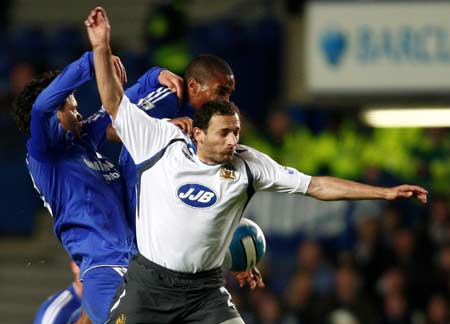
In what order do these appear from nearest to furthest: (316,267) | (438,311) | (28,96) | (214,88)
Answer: (214,88)
(28,96)
(438,311)
(316,267)

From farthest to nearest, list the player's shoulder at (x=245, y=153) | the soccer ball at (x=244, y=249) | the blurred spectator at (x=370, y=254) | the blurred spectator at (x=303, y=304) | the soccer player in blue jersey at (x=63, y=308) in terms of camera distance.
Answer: the blurred spectator at (x=370, y=254) → the blurred spectator at (x=303, y=304) → the soccer player in blue jersey at (x=63, y=308) → the soccer ball at (x=244, y=249) → the player's shoulder at (x=245, y=153)

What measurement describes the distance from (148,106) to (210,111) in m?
0.65

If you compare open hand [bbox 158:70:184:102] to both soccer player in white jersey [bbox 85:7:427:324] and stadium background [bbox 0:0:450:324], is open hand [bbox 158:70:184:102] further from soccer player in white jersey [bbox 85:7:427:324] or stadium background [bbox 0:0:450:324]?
stadium background [bbox 0:0:450:324]

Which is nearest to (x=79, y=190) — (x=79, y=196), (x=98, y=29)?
(x=79, y=196)

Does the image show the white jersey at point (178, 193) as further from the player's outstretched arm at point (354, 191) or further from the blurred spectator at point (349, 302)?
the blurred spectator at point (349, 302)

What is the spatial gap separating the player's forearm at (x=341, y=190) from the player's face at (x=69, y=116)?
1.32m

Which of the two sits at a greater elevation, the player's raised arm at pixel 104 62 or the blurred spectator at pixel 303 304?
the player's raised arm at pixel 104 62

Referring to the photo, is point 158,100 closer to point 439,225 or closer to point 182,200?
point 182,200

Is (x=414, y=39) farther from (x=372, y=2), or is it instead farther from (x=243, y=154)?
(x=243, y=154)

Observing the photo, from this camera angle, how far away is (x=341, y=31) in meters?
11.2

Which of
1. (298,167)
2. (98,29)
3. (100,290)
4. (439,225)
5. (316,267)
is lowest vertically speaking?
(316,267)

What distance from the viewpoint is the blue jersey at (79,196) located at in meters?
6.56

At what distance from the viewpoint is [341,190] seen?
20.6 ft

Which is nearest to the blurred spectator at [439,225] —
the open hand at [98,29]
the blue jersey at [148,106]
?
the blue jersey at [148,106]
